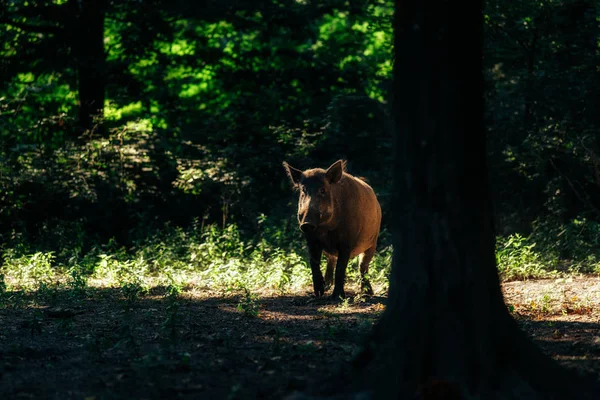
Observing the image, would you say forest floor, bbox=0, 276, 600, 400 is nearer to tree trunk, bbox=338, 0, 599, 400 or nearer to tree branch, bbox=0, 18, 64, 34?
tree trunk, bbox=338, 0, 599, 400

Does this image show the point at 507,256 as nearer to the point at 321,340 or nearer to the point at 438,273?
the point at 321,340

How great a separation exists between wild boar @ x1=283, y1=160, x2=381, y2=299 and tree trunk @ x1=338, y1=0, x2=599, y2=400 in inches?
200

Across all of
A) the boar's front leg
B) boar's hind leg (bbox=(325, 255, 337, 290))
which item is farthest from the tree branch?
the boar's front leg

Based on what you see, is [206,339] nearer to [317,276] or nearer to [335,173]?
[317,276]

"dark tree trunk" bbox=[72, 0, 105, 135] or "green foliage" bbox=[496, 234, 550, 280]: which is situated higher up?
"dark tree trunk" bbox=[72, 0, 105, 135]

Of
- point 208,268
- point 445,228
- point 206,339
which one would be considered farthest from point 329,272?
point 445,228

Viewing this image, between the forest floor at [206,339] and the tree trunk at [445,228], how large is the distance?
2.68 feet

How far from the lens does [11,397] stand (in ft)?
17.4

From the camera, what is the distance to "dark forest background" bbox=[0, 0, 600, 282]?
15414mm

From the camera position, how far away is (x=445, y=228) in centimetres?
508

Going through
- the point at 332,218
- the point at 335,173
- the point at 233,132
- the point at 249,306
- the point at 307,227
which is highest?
the point at 233,132

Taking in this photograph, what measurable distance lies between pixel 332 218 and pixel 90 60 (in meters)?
8.68

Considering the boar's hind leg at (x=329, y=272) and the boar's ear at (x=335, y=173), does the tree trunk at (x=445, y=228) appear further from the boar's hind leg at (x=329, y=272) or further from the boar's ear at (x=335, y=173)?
the boar's hind leg at (x=329, y=272)

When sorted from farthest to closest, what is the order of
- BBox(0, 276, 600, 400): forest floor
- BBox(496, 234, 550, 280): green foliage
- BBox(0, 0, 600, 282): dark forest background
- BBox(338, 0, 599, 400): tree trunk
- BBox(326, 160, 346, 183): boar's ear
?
1. BBox(0, 0, 600, 282): dark forest background
2. BBox(496, 234, 550, 280): green foliage
3. BBox(326, 160, 346, 183): boar's ear
4. BBox(0, 276, 600, 400): forest floor
5. BBox(338, 0, 599, 400): tree trunk
